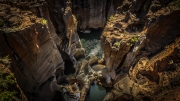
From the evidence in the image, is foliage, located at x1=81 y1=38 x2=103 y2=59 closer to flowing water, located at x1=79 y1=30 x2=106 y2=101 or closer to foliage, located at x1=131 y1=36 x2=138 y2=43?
flowing water, located at x1=79 y1=30 x2=106 y2=101

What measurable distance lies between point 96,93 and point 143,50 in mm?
6816

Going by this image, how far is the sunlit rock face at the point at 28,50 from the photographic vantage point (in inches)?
331

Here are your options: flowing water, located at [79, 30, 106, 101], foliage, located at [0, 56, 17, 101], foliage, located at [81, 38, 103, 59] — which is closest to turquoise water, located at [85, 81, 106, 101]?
flowing water, located at [79, 30, 106, 101]

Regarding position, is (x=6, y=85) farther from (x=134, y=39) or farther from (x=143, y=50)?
(x=143, y=50)

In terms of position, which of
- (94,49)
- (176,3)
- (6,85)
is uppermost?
(176,3)

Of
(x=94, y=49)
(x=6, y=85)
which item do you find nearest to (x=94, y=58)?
(x=94, y=49)

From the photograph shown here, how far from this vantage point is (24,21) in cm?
959

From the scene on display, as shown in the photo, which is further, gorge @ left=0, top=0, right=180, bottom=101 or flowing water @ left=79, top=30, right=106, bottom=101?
flowing water @ left=79, top=30, right=106, bottom=101

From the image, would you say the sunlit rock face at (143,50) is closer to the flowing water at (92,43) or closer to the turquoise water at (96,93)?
the turquoise water at (96,93)

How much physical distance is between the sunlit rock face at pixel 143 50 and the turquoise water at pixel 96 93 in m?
2.12

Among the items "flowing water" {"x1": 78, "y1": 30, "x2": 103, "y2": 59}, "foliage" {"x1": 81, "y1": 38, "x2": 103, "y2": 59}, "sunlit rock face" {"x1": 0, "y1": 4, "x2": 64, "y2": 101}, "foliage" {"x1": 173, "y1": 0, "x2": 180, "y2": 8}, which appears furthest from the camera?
"foliage" {"x1": 81, "y1": 38, "x2": 103, "y2": 59}

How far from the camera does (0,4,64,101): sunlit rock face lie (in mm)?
8414

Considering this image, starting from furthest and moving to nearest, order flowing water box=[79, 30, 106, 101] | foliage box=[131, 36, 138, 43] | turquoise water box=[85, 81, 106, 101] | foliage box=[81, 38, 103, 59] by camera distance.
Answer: foliage box=[81, 38, 103, 59]
flowing water box=[79, 30, 106, 101]
turquoise water box=[85, 81, 106, 101]
foliage box=[131, 36, 138, 43]

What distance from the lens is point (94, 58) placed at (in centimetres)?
1684
